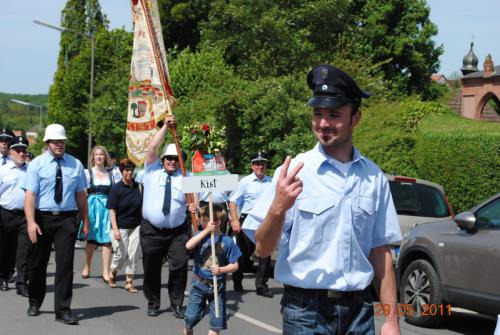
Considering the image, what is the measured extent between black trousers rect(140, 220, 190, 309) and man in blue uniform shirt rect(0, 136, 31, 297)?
2.52 m

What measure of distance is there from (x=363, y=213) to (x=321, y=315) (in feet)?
1.66

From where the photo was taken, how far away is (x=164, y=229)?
970 cm

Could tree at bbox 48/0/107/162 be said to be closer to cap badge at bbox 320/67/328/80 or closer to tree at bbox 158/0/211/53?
tree at bbox 158/0/211/53

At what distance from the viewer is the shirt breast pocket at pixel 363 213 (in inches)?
155

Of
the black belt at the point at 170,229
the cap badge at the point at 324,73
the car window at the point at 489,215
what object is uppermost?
the cap badge at the point at 324,73

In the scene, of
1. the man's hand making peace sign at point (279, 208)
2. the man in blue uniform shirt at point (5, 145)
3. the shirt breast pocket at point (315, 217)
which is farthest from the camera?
the man in blue uniform shirt at point (5, 145)

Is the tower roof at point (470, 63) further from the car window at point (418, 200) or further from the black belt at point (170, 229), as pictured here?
the black belt at point (170, 229)

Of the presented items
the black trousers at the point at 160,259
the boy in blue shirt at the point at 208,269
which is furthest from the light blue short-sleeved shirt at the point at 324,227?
the black trousers at the point at 160,259

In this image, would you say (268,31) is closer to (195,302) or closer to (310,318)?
(195,302)

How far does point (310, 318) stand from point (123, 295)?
7.77m

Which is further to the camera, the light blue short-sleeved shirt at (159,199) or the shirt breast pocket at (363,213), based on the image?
the light blue short-sleeved shirt at (159,199)

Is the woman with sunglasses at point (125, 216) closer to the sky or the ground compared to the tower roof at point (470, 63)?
closer to the ground

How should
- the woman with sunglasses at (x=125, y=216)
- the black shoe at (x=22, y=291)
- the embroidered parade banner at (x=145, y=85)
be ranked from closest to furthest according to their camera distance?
the embroidered parade banner at (x=145, y=85) < the black shoe at (x=22, y=291) < the woman with sunglasses at (x=125, y=216)

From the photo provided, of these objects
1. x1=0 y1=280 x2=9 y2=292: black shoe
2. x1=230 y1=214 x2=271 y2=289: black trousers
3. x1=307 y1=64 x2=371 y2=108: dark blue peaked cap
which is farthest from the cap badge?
x1=0 y1=280 x2=9 y2=292: black shoe
